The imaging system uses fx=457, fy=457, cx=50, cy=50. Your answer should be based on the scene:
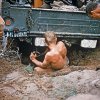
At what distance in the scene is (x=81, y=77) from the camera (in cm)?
838

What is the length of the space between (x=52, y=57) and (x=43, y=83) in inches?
39.8

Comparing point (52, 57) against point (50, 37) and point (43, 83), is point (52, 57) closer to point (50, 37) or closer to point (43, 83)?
point (50, 37)

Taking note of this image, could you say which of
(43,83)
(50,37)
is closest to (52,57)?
(50,37)

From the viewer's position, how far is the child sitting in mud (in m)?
9.11

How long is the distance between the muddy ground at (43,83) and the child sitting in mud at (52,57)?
0.22 meters

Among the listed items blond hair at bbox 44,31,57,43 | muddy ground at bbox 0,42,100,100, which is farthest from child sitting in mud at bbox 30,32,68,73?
muddy ground at bbox 0,42,100,100

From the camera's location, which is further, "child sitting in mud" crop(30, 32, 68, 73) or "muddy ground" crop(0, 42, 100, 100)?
"child sitting in mud" crop(30, 32, 68, 73)

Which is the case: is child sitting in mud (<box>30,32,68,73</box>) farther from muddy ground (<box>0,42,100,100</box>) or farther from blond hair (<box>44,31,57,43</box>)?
muddy ground (<box>0,42,100,100</box>)

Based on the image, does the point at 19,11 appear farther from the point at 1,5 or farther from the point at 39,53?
the point at 39,53

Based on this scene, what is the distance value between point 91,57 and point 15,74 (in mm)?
2439

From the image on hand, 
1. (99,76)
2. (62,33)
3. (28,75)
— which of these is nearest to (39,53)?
(62,33)

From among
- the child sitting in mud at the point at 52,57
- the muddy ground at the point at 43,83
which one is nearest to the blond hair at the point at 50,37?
the child sitting in mud at the point at 52,57

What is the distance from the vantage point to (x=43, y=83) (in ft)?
26.9

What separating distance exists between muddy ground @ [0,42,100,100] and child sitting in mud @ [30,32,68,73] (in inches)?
8.8
